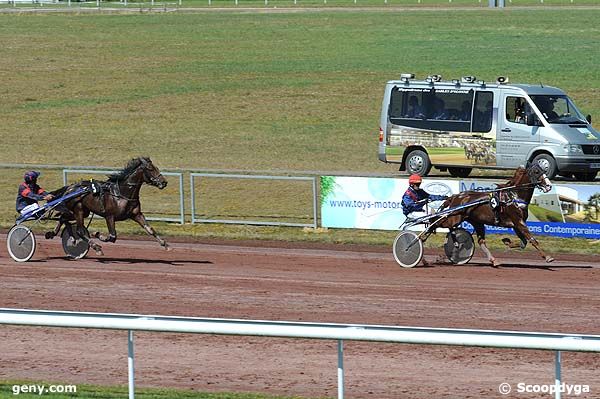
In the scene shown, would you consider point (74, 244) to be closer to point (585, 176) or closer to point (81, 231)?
point (81, 231)

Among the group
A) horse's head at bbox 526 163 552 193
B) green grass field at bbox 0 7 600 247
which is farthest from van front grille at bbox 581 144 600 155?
horse's head at bbox 526 163 552 193

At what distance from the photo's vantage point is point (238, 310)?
16.9m

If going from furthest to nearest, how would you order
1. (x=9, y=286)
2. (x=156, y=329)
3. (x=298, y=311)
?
(x=9, y=286)
(x=298, y=311)
(x=156, y=329)

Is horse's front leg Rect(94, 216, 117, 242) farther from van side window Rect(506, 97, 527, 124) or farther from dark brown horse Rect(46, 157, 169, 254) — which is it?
van side window Rect(506, 97, 527, 124)

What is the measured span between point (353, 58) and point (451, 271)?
30.3 meters

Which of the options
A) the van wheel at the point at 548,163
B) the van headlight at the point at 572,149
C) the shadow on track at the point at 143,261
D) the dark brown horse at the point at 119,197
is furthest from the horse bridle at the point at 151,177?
the van headlight at the point at 572,149

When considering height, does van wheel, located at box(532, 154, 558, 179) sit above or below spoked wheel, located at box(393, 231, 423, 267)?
above

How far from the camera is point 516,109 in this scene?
27984mm

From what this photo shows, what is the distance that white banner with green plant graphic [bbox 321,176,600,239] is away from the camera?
22.5m

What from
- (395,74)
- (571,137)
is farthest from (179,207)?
(395,74)

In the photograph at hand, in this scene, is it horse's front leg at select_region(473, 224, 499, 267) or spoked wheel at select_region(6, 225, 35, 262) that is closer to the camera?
horse's front leg at select_region(473, 224, 499, 267)

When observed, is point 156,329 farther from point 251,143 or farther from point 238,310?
point 251,143

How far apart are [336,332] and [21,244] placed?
12.1 metres

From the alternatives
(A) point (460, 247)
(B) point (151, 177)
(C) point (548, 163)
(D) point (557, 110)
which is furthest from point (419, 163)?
(B) point (151, 177)
